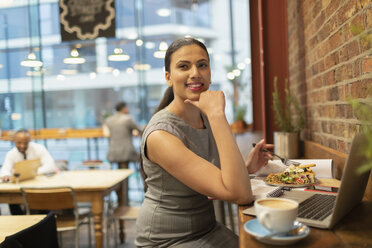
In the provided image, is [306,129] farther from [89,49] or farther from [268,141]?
[89,49]

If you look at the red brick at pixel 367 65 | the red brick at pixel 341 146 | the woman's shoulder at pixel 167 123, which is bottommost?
the red brick at pixel 341 146

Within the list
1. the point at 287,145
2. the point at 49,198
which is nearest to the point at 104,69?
the point at 49,198

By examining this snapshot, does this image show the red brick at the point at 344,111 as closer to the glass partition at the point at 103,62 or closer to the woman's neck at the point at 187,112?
the woman's neck at the point at 187,112

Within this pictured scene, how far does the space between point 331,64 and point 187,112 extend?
2.78 ft

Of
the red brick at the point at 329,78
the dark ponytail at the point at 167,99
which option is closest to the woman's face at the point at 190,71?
the dark ponytail at the point at 167,99

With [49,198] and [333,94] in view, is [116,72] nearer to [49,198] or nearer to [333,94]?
[49,198]

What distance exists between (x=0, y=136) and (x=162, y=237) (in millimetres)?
7067

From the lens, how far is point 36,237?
159 cm

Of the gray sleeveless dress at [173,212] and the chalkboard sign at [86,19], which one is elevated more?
the chalkboard sign at [86,19]

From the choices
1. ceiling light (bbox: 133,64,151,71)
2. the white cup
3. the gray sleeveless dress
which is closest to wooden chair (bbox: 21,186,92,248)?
the gray sleeveless dress

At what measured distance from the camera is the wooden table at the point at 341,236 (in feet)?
3.05

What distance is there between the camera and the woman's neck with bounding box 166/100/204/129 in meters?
1.74

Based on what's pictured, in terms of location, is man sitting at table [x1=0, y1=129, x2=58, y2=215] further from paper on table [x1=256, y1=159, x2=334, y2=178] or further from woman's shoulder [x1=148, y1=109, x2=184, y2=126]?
paper on table [x1=256, y1=159, x2=334, y2=178]

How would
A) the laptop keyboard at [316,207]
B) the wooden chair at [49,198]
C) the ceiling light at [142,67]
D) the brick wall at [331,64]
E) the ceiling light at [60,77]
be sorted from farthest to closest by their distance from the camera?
1. the ceiling light at [60,77]
2. the ceiling light at [142,67]
3. the wooden chair at [49,198]
4. the brick wall at [331,64]
5. the laptop keyboard at [316,207]
